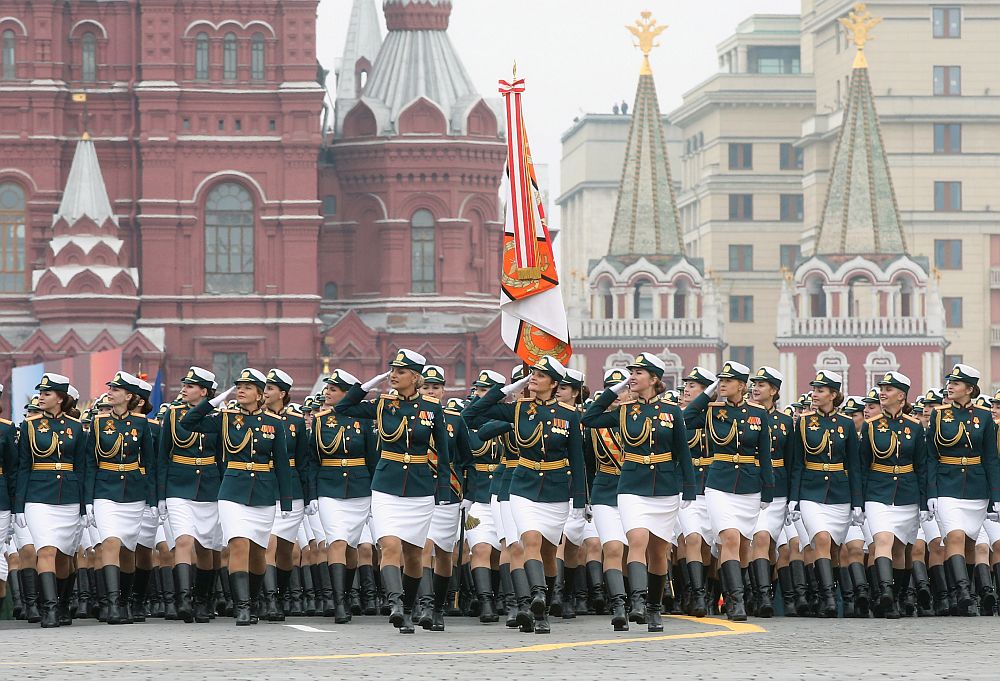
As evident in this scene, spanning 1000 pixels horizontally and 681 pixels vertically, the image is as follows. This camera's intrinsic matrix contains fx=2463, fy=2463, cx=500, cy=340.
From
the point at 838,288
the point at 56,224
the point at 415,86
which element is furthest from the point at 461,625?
the point at 838,288

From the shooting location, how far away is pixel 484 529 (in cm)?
1614

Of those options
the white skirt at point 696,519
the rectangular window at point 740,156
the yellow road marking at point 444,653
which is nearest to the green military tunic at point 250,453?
the white skirt at point 696,519

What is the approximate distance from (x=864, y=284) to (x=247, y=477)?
63463 mm

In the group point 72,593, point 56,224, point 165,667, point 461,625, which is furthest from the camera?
point 56,224

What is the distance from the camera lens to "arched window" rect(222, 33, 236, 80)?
201 feet

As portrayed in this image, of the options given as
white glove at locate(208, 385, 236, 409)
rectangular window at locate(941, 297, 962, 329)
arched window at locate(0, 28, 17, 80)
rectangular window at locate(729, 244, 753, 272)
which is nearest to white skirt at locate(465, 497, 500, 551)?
white glove at locate(208, 385, 236, 409)

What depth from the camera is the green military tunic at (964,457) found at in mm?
16312

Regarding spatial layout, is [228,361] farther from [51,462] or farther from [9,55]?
[51,462]

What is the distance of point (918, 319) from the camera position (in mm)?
77125

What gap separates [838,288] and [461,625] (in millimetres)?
63028

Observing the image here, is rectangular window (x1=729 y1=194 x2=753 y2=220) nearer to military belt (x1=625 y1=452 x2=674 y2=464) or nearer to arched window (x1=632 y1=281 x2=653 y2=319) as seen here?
arched window (x1=632 y1=281 x2=653 y2=319)

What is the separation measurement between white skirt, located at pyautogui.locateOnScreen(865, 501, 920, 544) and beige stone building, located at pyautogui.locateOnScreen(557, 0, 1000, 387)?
6107cm

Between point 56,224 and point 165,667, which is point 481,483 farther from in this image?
point 56,224

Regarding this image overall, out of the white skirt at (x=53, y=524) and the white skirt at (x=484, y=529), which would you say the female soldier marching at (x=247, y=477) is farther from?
the white skirt at (x=484, y=529)
